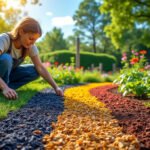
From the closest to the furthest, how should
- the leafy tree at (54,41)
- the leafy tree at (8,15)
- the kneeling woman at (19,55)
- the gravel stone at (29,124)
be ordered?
the gravel stone at (29,124) < the kneeling woman at (19,55) < the leafy tree at (8,15) < the leafy tree at (54,41)

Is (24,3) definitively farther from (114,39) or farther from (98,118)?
(98,118)

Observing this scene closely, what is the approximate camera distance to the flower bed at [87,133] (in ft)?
7.04

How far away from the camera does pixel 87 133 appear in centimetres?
241

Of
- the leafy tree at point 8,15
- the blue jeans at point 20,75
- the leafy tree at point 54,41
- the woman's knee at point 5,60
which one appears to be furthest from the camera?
the leafy tree at point 54,41

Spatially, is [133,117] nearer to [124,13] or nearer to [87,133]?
[87,133]

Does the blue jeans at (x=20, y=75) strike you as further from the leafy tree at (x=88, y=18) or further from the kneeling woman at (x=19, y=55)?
the leafy tree at (x=88, y=18)

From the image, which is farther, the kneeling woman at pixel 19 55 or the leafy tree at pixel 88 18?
the leafy tree at pixel 88 18

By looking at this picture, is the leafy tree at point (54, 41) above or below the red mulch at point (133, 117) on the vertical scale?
above

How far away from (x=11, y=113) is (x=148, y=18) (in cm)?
1908

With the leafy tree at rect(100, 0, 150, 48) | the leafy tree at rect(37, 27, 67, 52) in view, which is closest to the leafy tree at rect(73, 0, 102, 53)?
the leafy tree at rect(37, 27, 67, 52)

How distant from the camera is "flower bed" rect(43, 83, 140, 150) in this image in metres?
2.14

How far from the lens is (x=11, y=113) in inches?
124

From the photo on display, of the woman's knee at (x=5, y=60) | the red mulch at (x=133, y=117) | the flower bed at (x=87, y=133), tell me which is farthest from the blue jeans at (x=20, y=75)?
the flower bed at (x=87, y=133)

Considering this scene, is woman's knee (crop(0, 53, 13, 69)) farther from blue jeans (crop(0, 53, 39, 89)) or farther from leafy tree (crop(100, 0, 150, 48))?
leafy tree (crop(100, 0, 150, 48))
